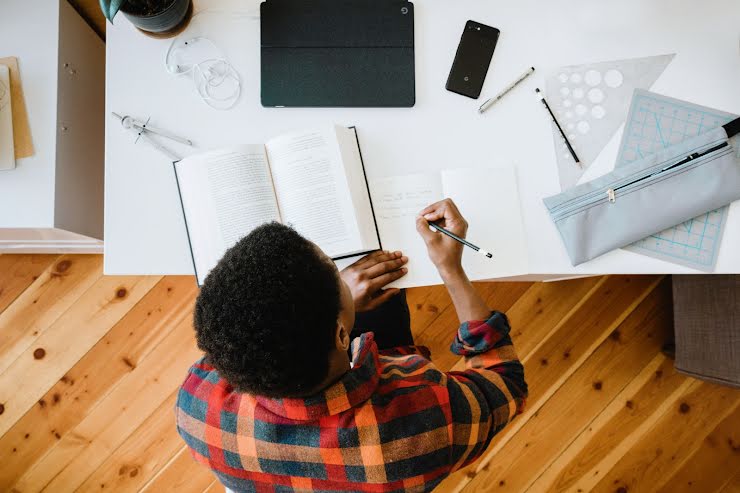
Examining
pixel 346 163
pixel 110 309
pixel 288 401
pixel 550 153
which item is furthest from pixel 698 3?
pixel 110 309

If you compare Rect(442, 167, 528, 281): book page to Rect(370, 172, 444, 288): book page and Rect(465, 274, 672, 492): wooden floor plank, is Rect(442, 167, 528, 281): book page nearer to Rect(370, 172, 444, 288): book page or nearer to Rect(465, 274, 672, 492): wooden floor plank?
Rect(370, 172, 444, 288): book page

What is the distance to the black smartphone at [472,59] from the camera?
3.26 feet

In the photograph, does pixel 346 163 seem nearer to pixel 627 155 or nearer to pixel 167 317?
pixel 627 155

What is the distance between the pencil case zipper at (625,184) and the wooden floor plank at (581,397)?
741 millimetres

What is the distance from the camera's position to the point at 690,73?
3.19ft

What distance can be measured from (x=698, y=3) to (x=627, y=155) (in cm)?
32

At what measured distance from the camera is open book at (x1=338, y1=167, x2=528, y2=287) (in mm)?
958

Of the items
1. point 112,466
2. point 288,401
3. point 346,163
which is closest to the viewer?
point 288,401

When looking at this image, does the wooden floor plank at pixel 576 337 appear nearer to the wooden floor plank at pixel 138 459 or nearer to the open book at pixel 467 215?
the open book at pixel 467 215

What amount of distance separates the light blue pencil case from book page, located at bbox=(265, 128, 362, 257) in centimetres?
37

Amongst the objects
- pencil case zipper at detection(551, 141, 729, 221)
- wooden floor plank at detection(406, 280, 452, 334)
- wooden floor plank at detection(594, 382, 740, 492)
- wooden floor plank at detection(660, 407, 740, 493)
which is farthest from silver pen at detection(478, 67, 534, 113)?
wooden floor plank at detection(660, 407, 740, 493)

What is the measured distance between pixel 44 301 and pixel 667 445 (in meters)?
1.88

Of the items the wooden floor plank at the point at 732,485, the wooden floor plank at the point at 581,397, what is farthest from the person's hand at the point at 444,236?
the wooden floor plank at the point at 732,485

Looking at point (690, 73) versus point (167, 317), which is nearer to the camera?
point (690, 73)
